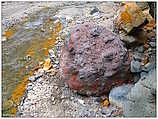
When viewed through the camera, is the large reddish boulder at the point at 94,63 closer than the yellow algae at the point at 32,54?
Yes

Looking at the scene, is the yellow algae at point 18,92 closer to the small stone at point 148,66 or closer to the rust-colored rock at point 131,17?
the small stone at point 148,66

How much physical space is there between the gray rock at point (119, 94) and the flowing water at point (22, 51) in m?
1.31

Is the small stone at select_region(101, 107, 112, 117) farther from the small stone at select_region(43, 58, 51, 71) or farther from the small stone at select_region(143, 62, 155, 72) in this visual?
the small stone at select_region(43, 58, 51, 71)

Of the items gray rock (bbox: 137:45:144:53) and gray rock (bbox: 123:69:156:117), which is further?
gray rock (bbox: 137:45:144:53)

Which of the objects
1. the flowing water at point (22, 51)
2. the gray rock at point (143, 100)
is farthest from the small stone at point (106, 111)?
the flowing water at point (22, 51)

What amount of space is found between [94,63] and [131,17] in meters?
1.59

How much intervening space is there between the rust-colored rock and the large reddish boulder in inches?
41.9

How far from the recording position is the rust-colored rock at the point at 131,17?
5.93 m

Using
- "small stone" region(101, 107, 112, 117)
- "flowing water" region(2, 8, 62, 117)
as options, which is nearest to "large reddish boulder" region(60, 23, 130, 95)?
"small stone" region(101, 107, 112, 117)

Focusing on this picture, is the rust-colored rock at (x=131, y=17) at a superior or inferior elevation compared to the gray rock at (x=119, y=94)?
superior

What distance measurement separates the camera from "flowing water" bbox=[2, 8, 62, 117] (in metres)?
5.29

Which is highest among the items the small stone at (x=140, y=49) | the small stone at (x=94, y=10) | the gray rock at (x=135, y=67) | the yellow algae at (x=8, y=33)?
the small stone at (x=94, y=10)

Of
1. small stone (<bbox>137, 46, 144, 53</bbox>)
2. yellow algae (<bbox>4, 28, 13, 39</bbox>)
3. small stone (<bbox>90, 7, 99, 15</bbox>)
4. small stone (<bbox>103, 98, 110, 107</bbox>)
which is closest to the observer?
small stone (<bbox>103, 98, 110, 107</bbox>)

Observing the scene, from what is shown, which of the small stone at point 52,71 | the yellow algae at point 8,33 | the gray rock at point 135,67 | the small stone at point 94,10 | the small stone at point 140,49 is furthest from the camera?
the small stone at point 94,10
